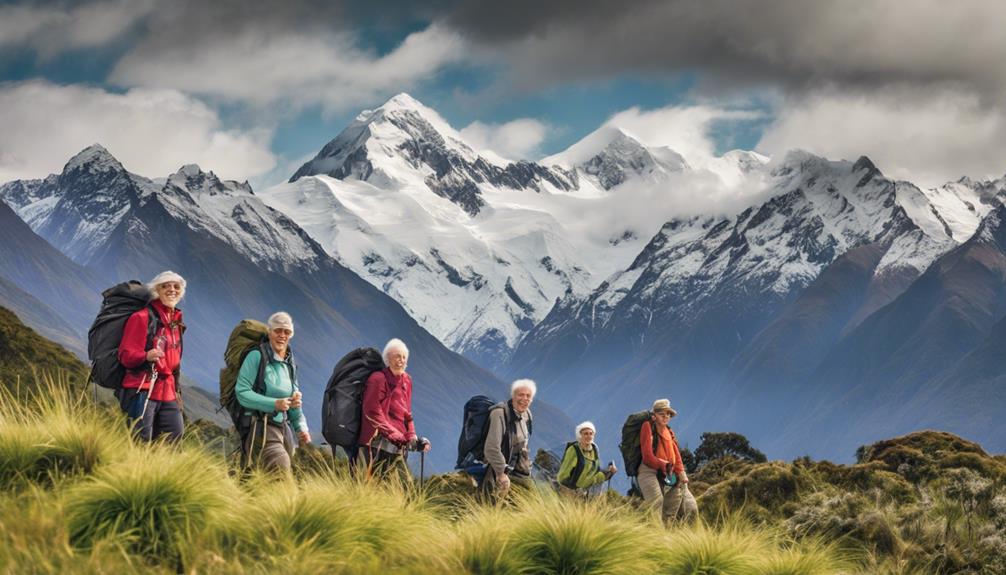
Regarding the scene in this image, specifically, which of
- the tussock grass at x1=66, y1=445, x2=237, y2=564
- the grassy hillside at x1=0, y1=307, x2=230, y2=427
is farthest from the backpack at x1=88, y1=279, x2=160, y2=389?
the grassy hillside at x1=0, y1=307, x2=230, y2=427

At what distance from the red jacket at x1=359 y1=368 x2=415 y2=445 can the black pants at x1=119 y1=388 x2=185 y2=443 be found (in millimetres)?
2411

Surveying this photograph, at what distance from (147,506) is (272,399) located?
12.1 ft

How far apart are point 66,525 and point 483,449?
7520mm

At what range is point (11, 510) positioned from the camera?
10.8 meters

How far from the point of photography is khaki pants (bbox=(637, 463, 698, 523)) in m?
18.9

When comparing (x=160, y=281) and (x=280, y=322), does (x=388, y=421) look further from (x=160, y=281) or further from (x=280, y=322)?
(x=160, y=281)

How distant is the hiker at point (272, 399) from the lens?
14891 mm

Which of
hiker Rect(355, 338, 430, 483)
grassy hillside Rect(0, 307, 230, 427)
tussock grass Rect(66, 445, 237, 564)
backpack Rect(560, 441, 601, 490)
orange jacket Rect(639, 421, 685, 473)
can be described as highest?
grassy hillside Rect(0, 307, 230, 427)

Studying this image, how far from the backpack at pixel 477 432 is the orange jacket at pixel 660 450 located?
2426 mm

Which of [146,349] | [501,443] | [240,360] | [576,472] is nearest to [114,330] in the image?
[146,349]

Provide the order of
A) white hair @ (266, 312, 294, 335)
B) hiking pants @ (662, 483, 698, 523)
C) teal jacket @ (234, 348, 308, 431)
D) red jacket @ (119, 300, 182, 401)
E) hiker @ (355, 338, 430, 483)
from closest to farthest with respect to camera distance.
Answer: red jacket @ (119, 300, 182, 401) < teal jacket @ (234, 348, 308, 431) < white hair @ (266, 312, 294, 335) < hiker @ (355, 338, 430, 483) < hiking pants @ (662, 483, 698, 523)

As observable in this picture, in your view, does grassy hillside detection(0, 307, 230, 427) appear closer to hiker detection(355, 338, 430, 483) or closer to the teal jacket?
hiker detection(355, 338, 430, 483)

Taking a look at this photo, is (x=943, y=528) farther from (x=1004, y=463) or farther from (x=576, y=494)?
(x=1004, y=463)

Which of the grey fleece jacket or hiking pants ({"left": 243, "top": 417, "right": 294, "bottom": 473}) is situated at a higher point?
the grey fleece jacket
